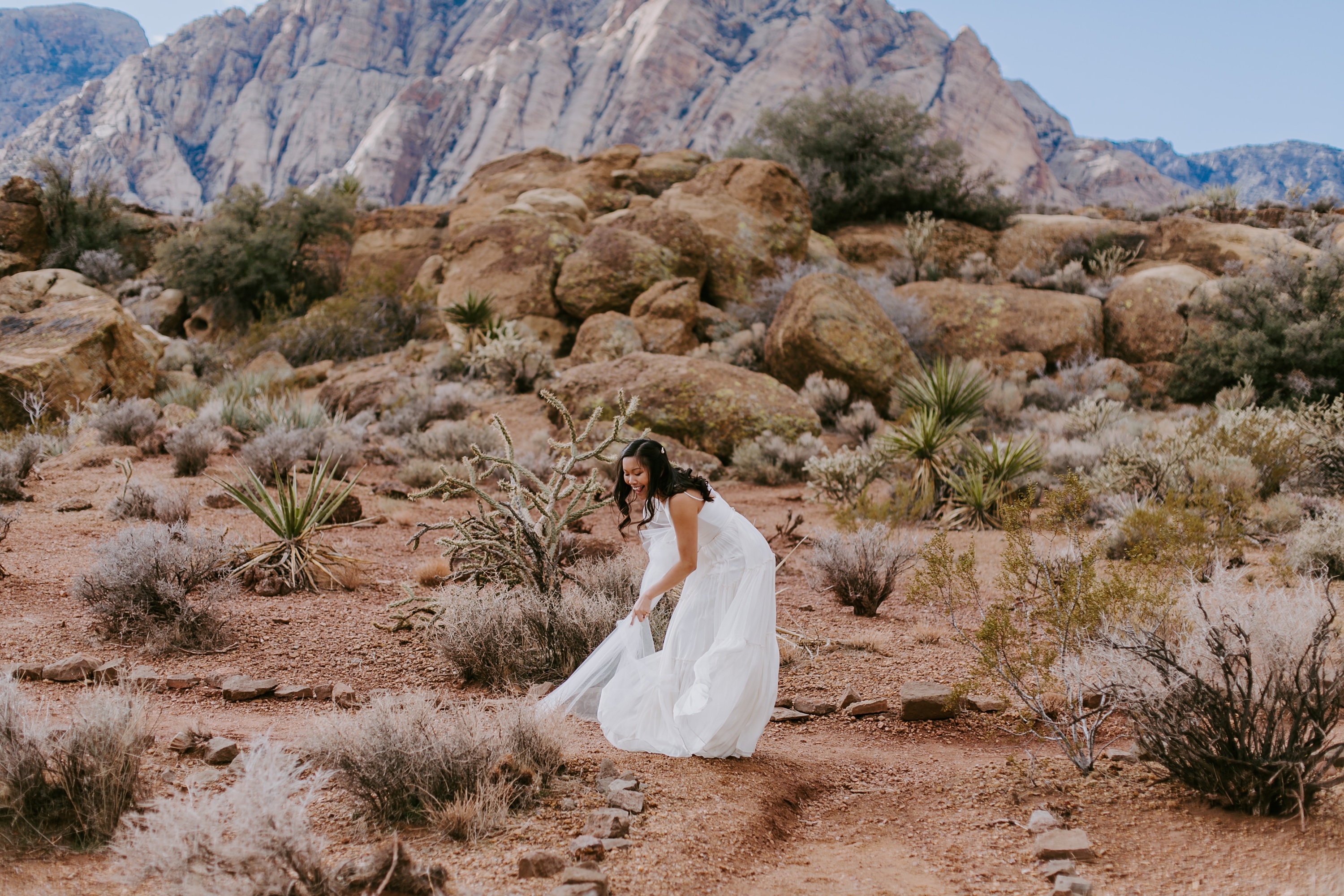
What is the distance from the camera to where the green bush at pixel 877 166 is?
2077cm

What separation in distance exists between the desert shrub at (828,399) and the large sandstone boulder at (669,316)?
2888 mm

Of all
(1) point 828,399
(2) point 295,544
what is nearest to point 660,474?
(2) point 295,544

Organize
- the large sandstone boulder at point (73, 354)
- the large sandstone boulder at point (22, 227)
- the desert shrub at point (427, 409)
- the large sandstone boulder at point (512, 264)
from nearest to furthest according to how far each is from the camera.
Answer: the large sandstone boulder at point (73, 354)
the desert shrub at point (427, 409)
the large sandstone boulder at point (512, 264)
the large sandstone boulder at point (22, 227)

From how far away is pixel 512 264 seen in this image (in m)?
17.3

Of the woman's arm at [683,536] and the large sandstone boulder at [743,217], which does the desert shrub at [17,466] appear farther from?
the large sandstone boulder at [743,217]

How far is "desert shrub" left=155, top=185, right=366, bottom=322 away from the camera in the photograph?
63.3 feet

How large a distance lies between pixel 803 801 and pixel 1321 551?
Answer: 5.08 m

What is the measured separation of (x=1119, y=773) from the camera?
3381 millimetres

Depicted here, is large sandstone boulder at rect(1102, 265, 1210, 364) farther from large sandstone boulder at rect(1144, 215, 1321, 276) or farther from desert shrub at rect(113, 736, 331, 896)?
desert shrub at rect(113, 736, 331, 896)

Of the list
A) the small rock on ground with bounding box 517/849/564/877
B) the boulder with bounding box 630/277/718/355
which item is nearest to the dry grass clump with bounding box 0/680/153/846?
the small rock on ground with bounding box 517/849/564/877

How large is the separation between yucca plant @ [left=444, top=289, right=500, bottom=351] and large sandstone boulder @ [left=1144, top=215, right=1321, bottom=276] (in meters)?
14.8

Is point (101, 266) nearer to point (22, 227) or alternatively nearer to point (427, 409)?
point (22, 227)

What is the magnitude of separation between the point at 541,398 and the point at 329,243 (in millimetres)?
11917

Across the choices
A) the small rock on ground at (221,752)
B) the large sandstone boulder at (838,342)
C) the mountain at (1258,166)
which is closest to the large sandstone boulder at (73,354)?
the large sandstone boulder at (838,342)
